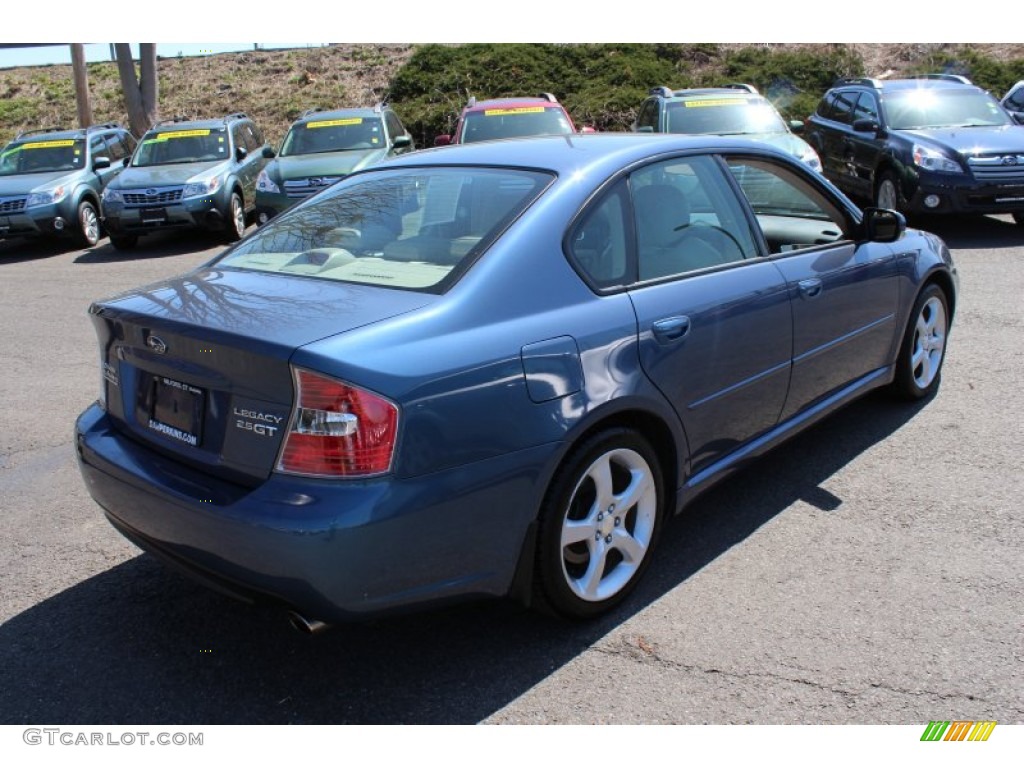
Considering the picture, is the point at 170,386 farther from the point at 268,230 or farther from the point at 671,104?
the point at 671,104

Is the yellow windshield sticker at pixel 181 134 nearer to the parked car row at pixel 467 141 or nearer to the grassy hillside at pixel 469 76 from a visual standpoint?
the parked car row at pixel 467 141

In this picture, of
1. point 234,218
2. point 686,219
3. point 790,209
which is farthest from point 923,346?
point 234,218

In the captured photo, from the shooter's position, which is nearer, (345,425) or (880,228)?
(345,425)

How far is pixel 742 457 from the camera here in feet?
12.7

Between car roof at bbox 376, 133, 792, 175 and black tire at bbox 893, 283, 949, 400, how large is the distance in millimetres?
1476

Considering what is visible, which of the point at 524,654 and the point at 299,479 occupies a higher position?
the point at 299,479

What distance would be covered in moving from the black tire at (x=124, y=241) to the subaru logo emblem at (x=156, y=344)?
10.7m

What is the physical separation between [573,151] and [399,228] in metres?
0.75

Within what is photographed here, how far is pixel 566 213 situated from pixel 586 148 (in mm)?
565

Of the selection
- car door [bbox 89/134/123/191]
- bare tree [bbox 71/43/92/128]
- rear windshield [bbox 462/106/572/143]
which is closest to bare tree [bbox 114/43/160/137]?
bare tree [bbox 71/43/92/128]

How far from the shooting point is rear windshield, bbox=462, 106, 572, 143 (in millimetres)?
12672

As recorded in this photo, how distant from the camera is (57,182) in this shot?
1341 centimetres

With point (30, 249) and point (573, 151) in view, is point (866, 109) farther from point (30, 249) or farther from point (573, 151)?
point (30, 249)

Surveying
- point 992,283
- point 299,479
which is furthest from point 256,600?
point 992,283
